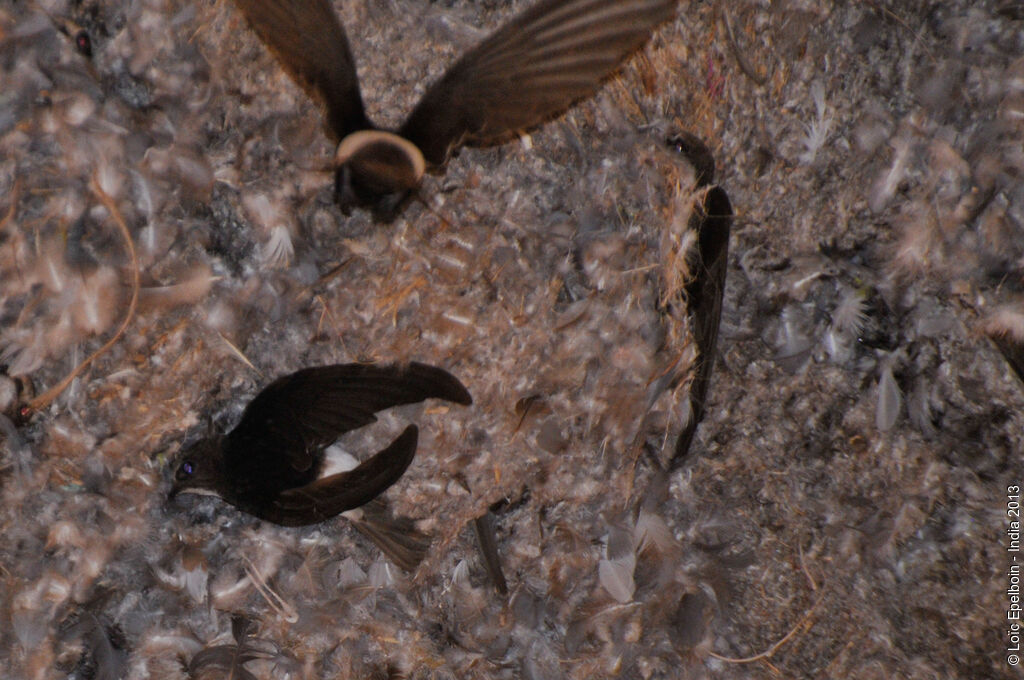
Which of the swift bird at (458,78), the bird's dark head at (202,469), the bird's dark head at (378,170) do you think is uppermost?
the swift bird at (458,78)

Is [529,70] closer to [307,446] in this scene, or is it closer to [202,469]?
[307,446]

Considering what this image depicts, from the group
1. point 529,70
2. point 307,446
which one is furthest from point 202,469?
point 529,70

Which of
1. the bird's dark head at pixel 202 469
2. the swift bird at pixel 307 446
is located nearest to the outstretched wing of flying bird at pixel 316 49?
the swift bird at pixel 307 446

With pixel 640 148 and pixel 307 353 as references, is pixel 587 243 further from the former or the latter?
pixel 307 353

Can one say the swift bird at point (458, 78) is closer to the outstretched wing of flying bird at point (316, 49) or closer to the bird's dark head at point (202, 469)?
the outstretched wing of flying bird at point (316, 49)

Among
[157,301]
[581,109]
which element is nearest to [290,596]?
[157,301]

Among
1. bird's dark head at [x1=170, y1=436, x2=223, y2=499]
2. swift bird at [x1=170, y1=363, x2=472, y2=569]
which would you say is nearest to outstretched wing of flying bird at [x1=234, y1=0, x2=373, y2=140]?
swift bird at [x1=170, y1=363, x2=472, y2=569]

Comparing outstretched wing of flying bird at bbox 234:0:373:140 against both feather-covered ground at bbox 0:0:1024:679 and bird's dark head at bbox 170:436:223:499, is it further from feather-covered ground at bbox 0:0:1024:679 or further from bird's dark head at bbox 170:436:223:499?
bird's dark head at bbox 170:436:223:499
